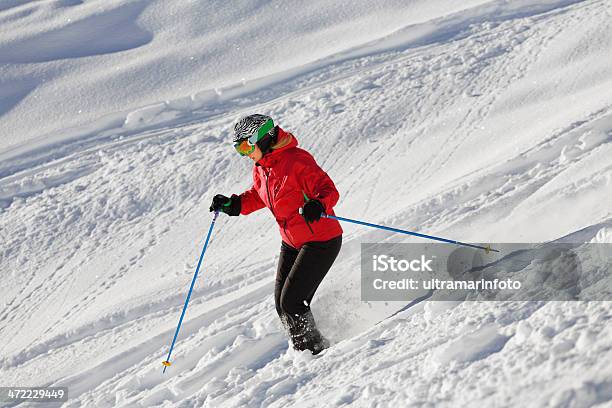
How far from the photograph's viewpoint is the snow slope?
355cm

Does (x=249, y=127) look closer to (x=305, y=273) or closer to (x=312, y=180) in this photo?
(x=312, y=180)

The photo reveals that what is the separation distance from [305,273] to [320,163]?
4089 mm

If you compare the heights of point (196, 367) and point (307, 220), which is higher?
point (307, 220)

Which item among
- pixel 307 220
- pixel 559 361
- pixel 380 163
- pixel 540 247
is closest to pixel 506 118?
pixel 380 163

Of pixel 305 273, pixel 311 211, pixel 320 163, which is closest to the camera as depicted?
pixel 311 211

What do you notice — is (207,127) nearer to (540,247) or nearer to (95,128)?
(95,128)

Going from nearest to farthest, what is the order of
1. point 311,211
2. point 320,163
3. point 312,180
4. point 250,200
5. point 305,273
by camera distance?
point 311,211 < point 312,180 < point 305,273 < point 250,200 < point 320,163

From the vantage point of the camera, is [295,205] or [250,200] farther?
[250,200]

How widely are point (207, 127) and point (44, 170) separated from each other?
229cm

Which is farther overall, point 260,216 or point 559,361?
point 260,216

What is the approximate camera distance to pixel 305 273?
4.26 metres

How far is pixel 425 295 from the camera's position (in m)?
4.57

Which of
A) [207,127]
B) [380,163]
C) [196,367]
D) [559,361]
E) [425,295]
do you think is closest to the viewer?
[559,361]

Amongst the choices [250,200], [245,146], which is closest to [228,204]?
[250,200]
